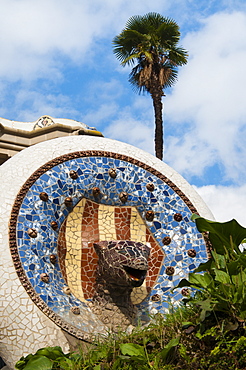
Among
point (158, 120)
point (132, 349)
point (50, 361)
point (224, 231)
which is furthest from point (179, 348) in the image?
point (158, 120)

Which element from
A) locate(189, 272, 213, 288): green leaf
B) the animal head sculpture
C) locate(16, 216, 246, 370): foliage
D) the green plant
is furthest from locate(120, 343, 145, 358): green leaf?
the animal head sculpture

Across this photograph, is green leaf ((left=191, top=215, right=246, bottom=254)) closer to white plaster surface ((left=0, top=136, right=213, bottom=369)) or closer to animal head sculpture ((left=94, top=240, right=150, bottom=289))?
animal head sculpture ((left=94, top=240, right=150, bottom=289))

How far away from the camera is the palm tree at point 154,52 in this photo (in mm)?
18359

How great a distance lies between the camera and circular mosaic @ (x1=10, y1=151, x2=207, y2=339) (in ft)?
24.5

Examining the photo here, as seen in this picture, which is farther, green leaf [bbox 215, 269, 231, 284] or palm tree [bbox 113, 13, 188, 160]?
palm tree [bbox 113, 13, 188, 160]

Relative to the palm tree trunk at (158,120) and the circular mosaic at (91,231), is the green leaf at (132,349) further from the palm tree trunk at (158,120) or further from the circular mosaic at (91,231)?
the palm tree trunk at (158,120)

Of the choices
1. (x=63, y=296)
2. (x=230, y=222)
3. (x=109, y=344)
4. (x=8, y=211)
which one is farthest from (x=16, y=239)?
(x=230, y=222)

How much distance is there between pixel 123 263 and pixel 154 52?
12.4 m

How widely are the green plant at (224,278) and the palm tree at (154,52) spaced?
41.2ft

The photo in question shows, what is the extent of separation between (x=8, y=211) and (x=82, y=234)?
138 centimetres

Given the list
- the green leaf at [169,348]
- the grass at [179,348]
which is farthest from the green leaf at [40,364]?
the green leaf at [169,348]

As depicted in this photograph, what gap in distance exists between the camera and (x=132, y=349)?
17.6 feet

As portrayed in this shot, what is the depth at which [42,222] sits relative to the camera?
796cm

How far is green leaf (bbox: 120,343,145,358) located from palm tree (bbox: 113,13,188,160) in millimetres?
13074
